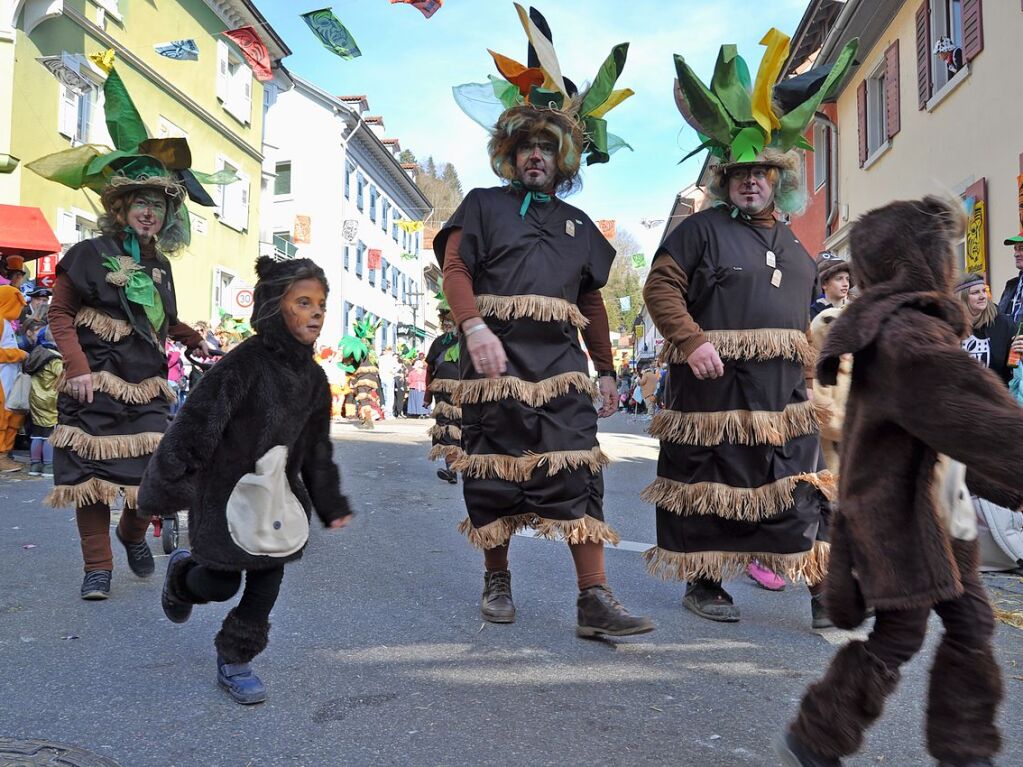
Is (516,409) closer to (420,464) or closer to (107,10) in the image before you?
(420,464)

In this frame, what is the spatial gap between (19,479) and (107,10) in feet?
46.3

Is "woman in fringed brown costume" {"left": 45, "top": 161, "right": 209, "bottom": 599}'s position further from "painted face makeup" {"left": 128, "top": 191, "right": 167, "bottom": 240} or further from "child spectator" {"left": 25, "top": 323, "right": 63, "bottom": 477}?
"child spectator" {"left": 25, "top": 323, "right": 63, "bottom": 477}

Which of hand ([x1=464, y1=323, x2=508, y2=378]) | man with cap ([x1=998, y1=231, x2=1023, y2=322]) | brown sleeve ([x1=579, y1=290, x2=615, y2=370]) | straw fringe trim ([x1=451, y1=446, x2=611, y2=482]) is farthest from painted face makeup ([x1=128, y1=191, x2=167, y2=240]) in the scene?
man with cap ([x1=998, y1=231, x2=1023, y2=322])

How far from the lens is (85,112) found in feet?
62.4

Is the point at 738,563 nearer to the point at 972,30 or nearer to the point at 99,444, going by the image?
the point at 99,444

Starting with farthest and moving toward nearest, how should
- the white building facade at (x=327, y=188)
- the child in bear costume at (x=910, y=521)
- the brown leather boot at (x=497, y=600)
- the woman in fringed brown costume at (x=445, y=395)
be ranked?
1. the white building facade at (x=327, y=188)
2. the woman in fringed brown costume at (x=445, y=395)
3. the brown leather boot at (x=497, y=600)
4. the child in bear costume at (x=910, y=521)

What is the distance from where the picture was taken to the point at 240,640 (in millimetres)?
3094

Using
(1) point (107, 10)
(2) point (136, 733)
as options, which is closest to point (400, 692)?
(2) point (136, 733)

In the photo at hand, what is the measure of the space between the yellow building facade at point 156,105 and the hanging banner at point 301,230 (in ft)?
20.6

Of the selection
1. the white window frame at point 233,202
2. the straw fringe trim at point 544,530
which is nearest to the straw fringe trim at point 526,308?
the straw fringe trim at point 544,530

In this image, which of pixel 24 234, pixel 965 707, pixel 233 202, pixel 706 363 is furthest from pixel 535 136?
pixel 233 202

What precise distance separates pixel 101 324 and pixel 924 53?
13.0m

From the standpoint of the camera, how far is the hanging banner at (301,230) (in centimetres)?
3585

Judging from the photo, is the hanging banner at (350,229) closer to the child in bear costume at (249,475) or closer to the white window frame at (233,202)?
the white window frame at (233,202)
